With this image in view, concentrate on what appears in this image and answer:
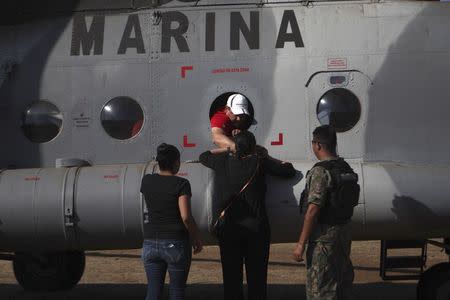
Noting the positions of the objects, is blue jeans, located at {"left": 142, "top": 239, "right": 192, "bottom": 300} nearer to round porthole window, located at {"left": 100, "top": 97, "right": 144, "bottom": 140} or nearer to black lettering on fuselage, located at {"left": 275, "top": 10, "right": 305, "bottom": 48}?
round porthole window, located at {"left": 100, "top": 97, "right": 144, "bottom": 140}

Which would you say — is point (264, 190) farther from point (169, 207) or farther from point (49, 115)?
point (49, 115)

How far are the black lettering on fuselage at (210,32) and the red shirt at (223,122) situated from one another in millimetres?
814

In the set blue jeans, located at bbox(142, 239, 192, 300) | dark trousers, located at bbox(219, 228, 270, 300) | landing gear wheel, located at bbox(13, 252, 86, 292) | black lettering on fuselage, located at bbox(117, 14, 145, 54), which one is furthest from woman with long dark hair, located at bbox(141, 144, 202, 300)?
landing gear wheel, located at bbox(13, 252, 86, 292)

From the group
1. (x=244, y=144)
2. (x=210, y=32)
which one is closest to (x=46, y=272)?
(x=210, y=32)

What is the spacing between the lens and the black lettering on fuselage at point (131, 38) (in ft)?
25.6

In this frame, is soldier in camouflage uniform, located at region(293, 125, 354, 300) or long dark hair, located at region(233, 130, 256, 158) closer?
soldier in camouflage uniform, located at region(293, 125, 354, 300)

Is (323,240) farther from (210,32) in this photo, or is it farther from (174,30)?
(174,30)

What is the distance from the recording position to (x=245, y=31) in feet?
25.3

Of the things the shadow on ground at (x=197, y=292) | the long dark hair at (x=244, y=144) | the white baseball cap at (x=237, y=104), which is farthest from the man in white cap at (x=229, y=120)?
the shadow on ground at (x=197, y=292)

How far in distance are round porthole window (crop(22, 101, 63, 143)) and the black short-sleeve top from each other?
218 centimetres

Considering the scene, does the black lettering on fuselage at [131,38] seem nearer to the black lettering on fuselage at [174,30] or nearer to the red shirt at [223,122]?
the black lettering on fuselage at [174,30]

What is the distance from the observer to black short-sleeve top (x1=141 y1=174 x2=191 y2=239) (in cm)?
600

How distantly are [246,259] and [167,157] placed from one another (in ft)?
4.04

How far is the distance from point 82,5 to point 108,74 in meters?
0.83
